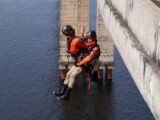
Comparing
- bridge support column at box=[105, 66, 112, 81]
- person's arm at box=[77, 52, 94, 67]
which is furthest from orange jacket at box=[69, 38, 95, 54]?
bridge support column at box=[105, 66, 112, 81]

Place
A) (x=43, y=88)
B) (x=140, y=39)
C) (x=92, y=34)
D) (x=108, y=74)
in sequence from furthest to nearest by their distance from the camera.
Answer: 1. (x=108, y=74)
2. (x=43, y=88)
3. (x=92, y=34)
4. (x=140, y=39)

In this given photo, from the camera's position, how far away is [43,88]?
4766 cm

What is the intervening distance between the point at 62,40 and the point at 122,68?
27.7 feet

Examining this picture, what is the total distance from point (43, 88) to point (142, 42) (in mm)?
31577

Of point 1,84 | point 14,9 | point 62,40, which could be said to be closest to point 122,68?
point 62,40

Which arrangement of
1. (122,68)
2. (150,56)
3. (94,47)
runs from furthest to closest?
(122,68) → (94,47) → (150,56)

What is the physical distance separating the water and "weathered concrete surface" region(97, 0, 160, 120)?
22530 millimetres

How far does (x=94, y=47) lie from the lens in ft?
65.5

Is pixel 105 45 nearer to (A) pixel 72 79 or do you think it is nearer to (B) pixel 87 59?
(A) pixel 72 79

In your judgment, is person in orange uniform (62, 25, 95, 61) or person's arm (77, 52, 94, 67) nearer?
person in orange uniform (62, 25, 95, 61)

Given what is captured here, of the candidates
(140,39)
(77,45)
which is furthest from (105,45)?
(140,39)

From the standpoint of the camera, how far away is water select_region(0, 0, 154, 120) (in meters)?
43.3

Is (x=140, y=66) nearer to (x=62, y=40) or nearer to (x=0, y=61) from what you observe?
(x=62, y=40)

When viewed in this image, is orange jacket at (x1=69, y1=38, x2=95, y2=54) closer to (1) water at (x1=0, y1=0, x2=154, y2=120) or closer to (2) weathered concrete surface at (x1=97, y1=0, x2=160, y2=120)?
(2) weathered concrete surface at (x1=97, y1=0, x2=160, y2=120)
